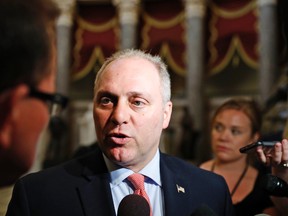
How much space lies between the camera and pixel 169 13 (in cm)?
1258

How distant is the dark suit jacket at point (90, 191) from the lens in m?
1.33

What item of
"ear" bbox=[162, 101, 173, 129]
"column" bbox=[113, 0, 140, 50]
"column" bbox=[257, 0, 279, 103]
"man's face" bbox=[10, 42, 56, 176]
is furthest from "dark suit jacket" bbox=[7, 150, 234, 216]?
"column" bbox=[113, 0, 140, 50]

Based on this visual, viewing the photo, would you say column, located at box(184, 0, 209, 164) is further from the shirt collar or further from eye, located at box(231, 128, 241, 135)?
the shirt collar

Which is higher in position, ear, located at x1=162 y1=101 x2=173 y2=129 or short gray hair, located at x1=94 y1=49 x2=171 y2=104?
short gray hair, located at x1=94 y1=49 x2=171 y2=104

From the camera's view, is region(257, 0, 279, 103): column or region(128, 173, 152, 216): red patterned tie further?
region(257, 0, 279, 103): column

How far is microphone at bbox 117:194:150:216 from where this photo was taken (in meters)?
1.05

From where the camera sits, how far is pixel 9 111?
624 millimetres

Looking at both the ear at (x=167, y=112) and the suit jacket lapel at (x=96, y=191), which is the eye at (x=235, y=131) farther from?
the suit jacket lapel at (x=96, y=191)

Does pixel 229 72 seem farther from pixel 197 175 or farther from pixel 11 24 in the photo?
pixel 11 24

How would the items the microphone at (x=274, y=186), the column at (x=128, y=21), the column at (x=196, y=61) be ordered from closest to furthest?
1. the microphone at (x=274, y=186)
2. the column at (x=196, y=61)
3. the column at (x=128, y=21)

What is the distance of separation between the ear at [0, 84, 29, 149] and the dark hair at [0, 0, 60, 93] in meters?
0.01

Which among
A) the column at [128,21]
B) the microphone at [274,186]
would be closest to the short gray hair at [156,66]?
the microphone at [274,186]

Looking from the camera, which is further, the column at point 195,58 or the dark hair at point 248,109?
the column at point 195,58

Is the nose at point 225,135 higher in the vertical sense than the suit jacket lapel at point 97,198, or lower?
higher
